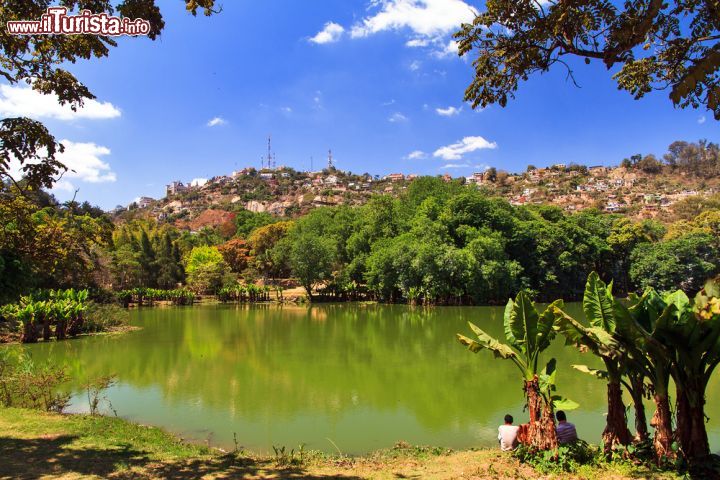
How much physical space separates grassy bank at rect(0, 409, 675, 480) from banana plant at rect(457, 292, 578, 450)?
1.89 ft

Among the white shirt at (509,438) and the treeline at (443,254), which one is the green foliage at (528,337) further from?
the treeline at (443,254)

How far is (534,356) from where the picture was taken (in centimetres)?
661

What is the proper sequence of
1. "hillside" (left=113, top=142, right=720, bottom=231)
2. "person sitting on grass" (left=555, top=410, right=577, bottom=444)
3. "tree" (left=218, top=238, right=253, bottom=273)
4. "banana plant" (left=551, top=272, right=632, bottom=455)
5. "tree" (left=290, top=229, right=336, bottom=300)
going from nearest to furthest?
"banana plant" (left=551, top=272, right=632, bottom=455), "person sitting on grass" (left=555, top=410, right=577, bottom=444), "tree" (left=290, top=229, right=336, bottom=300), "tree" (left=218, top=238, right=253, bottom=273), "hillside" (left=113, top=142, right=720, bottom=231)

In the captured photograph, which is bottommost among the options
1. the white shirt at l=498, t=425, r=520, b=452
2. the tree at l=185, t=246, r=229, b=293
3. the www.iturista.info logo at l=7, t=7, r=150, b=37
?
the white shirt at l=498, t=425, r=520, b=452

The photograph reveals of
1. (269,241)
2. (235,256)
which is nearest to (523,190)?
(269,241)

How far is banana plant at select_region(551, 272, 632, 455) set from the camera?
5.67 metres

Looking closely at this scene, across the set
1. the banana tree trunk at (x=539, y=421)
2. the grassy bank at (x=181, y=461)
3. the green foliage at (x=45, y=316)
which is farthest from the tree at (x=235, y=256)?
the banana tree trunk at (x=539, y=421)

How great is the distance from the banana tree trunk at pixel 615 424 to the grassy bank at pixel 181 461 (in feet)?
1.23

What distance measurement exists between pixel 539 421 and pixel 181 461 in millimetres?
4701

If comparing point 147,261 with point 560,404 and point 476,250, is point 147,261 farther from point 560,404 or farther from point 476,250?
point 560,404

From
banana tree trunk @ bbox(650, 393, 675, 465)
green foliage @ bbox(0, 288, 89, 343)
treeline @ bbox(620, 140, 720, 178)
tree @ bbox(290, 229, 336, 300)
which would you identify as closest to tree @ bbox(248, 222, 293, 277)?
tree @ bbox(290, 229, 336, 300)

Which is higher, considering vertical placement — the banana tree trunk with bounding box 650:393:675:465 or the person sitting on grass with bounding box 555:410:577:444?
the banana tree trunk with bounding box 650:393:675:465

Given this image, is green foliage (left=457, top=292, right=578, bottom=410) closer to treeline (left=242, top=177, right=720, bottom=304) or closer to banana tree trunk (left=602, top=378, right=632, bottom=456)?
banana tree trunk (left=602, top=378, right=632, bottom=456)

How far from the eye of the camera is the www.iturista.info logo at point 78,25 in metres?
5.81
